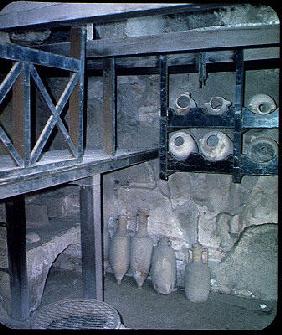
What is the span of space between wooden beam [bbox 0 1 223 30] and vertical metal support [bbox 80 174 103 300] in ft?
5.18

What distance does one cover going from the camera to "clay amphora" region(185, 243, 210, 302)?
4.94 metres

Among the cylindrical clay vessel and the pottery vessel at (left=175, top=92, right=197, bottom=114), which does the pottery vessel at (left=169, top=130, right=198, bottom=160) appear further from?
the cylindrical clay vessel

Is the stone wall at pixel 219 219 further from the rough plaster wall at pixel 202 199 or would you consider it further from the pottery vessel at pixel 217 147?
the pottery vessel at pixel 217 147

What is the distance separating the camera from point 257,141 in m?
4.41

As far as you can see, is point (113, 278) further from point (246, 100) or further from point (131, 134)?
point (246, 100)

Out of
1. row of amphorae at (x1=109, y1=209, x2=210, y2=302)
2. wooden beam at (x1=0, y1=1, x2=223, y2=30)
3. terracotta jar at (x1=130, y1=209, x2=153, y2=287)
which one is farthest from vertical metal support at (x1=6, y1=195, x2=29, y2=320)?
wooden beam at (x1=0, y1=1, x2=223, y2=30)

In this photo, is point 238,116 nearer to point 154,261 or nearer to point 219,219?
point 219,219

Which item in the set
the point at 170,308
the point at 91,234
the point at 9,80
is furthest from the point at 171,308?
the point at 9,80

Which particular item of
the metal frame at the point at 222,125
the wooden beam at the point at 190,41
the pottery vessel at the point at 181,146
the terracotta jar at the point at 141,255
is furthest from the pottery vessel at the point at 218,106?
the terracotta jar at the point at 141,255

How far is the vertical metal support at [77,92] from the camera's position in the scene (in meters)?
2.97

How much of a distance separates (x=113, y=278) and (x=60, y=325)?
9.24ft

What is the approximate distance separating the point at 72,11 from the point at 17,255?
2882mm

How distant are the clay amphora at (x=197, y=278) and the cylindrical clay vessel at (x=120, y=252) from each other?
1021mm

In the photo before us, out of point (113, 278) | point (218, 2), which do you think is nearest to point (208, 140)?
point (218, 2)
